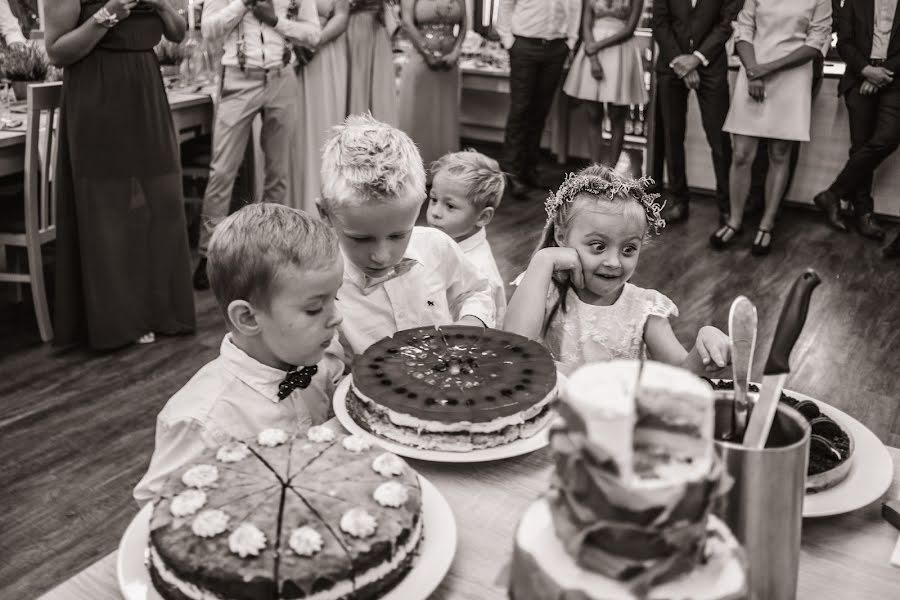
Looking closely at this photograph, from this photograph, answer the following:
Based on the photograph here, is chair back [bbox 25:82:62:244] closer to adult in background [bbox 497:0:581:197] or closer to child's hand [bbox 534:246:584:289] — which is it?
child's hand [bbox 534:246:584:289]

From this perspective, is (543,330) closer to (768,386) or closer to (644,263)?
(768,386)

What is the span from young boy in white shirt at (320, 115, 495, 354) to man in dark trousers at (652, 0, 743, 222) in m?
4.16

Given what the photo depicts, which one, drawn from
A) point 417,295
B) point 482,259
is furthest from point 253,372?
point 482,259

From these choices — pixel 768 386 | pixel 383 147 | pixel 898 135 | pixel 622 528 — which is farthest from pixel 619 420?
pixel 898 135

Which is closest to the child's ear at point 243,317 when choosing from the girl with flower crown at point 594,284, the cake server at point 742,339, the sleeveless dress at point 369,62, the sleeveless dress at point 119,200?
the girl with flower crown at point 594,284

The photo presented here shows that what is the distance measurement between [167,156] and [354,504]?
3008 mm

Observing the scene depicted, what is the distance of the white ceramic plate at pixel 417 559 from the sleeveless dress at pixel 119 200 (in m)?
2.78

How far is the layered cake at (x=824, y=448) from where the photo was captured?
3.30 ft

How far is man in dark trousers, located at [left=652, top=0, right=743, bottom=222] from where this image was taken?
536 cm

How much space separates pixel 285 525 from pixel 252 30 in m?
3.94

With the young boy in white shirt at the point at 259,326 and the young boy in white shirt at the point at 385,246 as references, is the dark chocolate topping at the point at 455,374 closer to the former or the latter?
the young boy in white shirt at the point at 259,326

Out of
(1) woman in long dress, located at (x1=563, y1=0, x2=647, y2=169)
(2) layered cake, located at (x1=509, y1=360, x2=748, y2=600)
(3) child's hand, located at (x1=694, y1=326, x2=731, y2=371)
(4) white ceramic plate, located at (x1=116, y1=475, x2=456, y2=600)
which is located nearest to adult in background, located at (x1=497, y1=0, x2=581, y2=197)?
(1) woman in long dress, located at (x1=563, y1=0, x2=647, y2=169)

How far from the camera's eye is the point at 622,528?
0.55 metres

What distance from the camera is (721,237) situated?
17.7 feet
